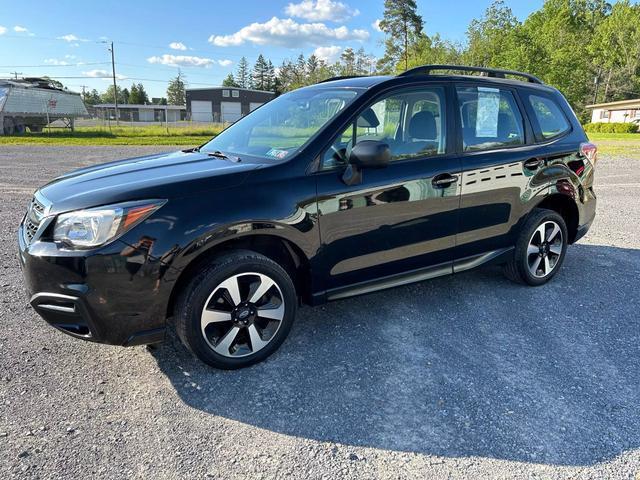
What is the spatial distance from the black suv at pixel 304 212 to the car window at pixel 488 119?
0.05 feet

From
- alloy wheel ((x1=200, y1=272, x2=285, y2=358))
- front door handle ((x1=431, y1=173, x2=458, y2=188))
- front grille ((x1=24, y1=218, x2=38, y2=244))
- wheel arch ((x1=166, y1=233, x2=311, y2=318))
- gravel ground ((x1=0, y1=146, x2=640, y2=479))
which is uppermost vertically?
front door handle ((x1=431, y1=173, x2=458, y2=188))

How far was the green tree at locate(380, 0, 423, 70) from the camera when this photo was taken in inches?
2197

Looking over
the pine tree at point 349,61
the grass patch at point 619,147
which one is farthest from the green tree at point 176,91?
the grass patch at point 619,147

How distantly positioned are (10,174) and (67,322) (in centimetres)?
1137

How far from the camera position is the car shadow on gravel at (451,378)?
2.55m

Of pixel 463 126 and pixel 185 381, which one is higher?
pixel 463 126

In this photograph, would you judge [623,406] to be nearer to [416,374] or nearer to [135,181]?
[416,374]

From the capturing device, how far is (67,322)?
9.10ft

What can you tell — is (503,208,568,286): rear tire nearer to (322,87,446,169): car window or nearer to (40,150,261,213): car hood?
(322,87,446,169): car window

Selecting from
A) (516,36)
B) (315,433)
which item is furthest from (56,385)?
(516,36)

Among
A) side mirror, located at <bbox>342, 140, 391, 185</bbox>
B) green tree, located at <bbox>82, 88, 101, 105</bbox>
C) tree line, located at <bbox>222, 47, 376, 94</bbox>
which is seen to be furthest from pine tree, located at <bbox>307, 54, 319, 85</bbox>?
side mirror, located at <bbox>342, 140, 391, 185</bbox>

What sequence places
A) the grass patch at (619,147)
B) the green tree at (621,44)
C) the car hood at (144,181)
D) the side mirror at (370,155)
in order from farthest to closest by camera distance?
the green tree at (621,44) < the grass patch at (619,147) < the side mirror at (370,155) < the car hood at (144,181)

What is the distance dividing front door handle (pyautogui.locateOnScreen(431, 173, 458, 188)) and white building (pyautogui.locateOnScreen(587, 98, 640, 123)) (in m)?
58.0

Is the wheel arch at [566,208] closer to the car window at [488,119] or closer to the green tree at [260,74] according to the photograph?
the car window at [488,119]
